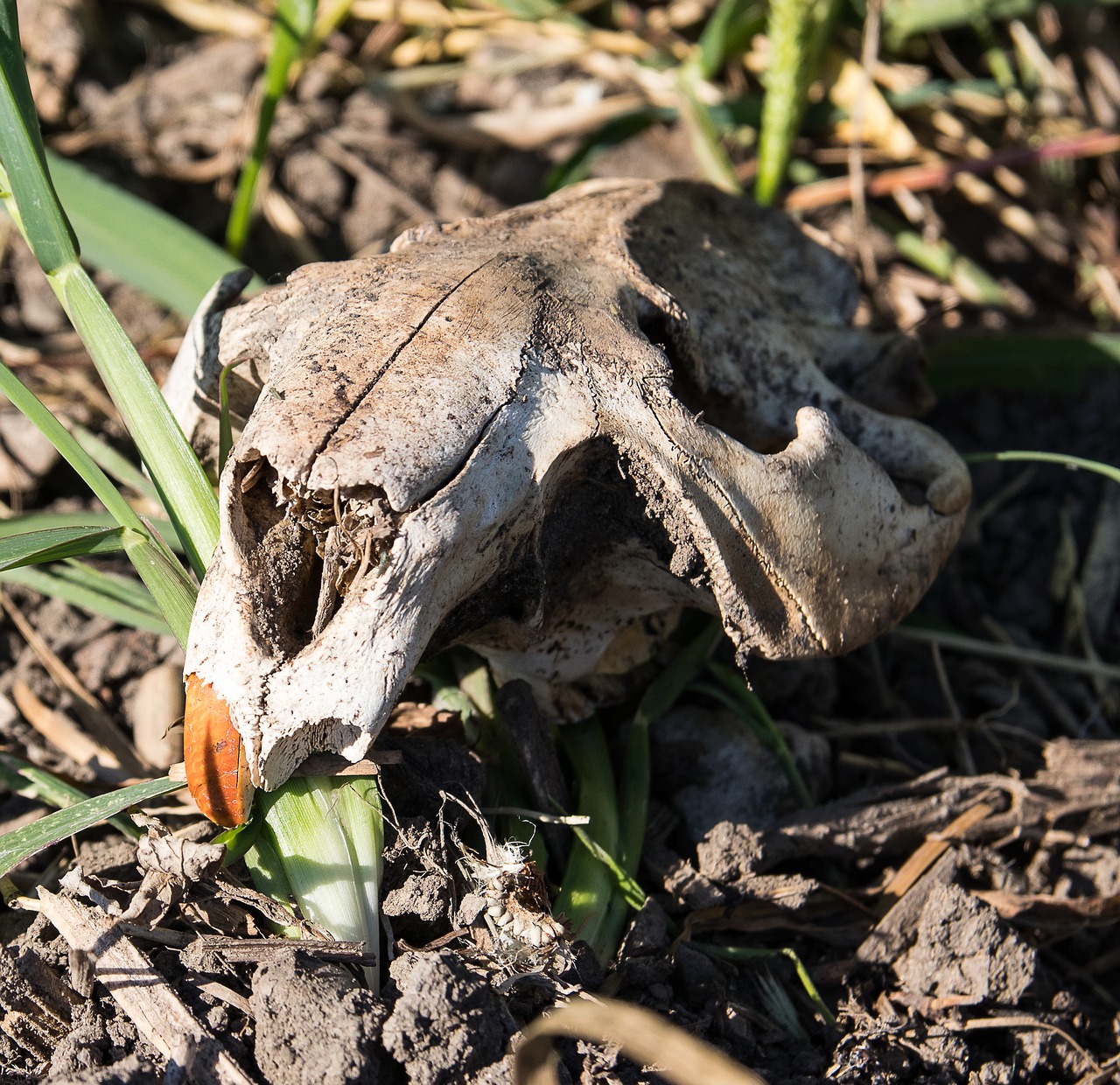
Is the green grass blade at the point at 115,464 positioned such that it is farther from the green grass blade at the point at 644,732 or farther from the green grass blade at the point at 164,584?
the green grass blade at the point at 644,732

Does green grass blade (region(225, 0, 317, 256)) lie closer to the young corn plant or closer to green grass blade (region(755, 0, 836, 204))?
the young corn plant

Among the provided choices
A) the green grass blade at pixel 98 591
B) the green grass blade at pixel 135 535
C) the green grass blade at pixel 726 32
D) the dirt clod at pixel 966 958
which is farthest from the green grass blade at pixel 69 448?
the green grass blade at pixel 726 32

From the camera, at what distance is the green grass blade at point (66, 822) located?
1.46 metres

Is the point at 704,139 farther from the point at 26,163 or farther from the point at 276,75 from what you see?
the point at 26,163

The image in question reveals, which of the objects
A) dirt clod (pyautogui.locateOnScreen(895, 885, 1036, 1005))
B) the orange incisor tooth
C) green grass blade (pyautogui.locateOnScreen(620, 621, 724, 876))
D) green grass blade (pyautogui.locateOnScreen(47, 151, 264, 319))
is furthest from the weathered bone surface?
green grass blade (pyautogui.locateOnScreen(47, 151, 264, 319))

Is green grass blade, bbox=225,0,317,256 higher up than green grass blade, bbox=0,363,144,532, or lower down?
higher up

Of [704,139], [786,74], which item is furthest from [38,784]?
[786,74]

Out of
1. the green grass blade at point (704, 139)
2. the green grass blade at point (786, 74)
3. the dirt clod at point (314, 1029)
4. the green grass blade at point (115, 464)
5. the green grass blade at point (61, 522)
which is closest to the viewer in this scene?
the dirt clod at point (314, 1029)

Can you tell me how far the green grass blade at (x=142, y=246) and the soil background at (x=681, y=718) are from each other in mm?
203

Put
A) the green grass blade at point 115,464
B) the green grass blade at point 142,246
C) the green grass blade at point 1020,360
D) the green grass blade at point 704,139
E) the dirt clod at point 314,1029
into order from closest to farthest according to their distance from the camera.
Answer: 1. the dirt clod at point 314,1029
2. the green grass blade at point 115,464
3. the green grass blade at point 142,246
4. the green grass blade at point 1020,360
5. the green grass blade at point 704,139

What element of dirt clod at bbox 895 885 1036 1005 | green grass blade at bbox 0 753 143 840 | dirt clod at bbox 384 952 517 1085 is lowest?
dirt clod at bbox 895 885 1036 1005

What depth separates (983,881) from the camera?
193 centimetres

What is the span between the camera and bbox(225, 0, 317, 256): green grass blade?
2.43 metres

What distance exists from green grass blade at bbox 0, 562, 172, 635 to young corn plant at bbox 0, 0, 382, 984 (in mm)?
164
